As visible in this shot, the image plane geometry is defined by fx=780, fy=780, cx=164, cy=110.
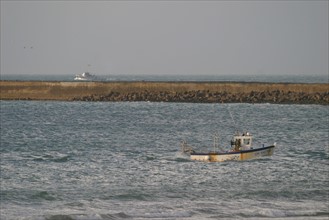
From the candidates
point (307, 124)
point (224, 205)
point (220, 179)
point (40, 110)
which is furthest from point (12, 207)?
point (40, 110)

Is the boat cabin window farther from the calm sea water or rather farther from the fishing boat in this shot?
the calm sea water

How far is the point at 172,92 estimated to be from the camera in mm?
105438

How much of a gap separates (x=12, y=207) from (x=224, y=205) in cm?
747

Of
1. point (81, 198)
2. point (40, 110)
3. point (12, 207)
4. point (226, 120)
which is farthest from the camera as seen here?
point (40, 110)

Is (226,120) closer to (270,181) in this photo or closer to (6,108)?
(6,108)

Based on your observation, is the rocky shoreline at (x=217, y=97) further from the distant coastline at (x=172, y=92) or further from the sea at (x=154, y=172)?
the sea at (x=154, y=172)

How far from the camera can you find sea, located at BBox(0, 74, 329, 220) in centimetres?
2686

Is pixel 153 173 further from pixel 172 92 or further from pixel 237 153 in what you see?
pixel 172 92

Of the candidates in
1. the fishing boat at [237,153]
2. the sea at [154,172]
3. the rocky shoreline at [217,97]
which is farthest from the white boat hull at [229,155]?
the rocky shoreline at [217,97]

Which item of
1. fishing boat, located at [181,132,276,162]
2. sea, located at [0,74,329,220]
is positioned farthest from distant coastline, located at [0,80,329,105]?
fishing boat, located at [181,132,276,162]

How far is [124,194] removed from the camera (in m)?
30.0

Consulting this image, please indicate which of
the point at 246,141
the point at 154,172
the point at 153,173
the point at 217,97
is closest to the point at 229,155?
the point at 246,141

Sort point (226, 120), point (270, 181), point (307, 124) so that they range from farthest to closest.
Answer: point (226, 120) → point (307, 124) → point (270, 181)

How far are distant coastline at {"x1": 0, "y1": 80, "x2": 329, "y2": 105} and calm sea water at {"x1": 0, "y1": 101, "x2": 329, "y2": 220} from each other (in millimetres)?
30801
